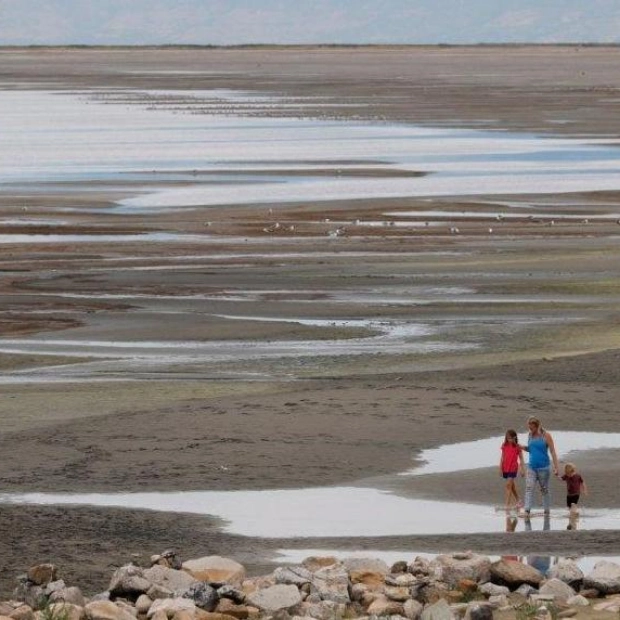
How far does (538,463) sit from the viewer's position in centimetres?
1897

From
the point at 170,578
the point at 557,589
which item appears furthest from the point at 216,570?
the point at 557,589

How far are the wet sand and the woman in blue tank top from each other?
2.35ft

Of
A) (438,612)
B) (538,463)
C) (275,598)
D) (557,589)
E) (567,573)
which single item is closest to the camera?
(438,612)

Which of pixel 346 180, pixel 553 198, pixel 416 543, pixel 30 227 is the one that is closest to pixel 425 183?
pixel 346 180

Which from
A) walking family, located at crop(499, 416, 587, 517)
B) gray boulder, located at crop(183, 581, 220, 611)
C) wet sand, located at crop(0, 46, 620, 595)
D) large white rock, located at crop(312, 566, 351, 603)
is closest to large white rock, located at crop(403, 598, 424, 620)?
large white rock, located at crop(312, 566, 351, 603)

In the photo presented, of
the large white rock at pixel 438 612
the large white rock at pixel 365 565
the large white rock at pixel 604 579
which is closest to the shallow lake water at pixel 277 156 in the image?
the large white rock at pixel 365 565

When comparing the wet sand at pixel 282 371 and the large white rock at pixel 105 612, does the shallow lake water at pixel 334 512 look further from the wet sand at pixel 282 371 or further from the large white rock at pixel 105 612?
the large white rock at pixel 105 612

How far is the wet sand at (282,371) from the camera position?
719 inches

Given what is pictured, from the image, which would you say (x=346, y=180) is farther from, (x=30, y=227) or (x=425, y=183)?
(x=30, y=227)

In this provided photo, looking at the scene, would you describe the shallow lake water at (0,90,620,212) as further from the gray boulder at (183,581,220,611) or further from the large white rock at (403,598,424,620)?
the large white rock at (403,598,424,620)

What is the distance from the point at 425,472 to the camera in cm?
2091

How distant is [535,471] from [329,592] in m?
5.18

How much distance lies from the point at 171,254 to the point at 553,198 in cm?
1503

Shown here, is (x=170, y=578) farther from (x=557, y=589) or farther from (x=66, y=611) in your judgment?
(x=557, y=589)
